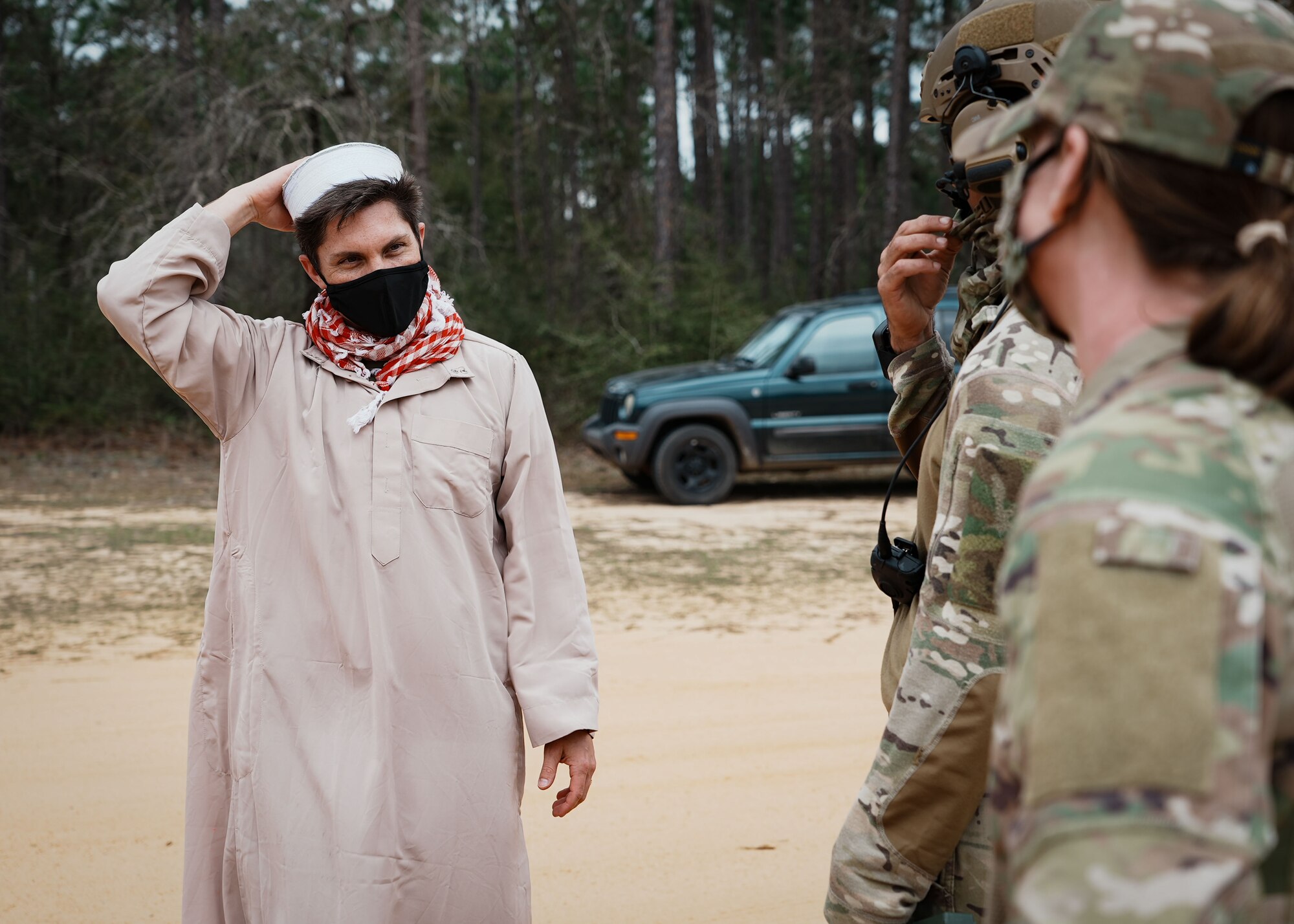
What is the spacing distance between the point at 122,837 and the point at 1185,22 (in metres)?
4.25

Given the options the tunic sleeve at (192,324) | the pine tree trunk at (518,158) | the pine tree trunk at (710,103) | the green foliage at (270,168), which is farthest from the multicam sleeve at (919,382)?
the pine tree trunk at (518,158)

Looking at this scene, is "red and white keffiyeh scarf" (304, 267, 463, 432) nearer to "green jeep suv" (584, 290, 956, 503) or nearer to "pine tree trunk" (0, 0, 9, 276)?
"green jeep suv" (584, 290, 956, 503)

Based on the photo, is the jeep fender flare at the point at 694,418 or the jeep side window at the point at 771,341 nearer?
the jeep fender flare at the point at 694,418

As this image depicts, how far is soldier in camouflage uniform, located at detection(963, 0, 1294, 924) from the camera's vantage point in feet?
3.14

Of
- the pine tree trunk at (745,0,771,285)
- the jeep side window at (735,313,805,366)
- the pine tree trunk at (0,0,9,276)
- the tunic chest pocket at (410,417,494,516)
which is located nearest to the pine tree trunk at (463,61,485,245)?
the pine tree trunk at (745,0,771,285)

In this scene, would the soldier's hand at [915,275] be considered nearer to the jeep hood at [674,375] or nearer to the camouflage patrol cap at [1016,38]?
the camouflage patrol cap at [1016,38]

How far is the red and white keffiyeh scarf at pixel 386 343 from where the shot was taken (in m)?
2.72

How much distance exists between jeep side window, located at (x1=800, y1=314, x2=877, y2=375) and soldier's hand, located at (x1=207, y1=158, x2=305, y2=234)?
10.0 meters

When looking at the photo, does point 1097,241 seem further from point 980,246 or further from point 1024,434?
point 980,246

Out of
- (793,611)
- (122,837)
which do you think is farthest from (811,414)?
(122,837)

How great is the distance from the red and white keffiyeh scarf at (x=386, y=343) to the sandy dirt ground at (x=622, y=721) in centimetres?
191

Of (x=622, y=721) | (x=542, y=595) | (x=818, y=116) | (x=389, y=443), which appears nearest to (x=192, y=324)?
(x=389, y=443)

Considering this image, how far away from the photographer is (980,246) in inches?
87.1

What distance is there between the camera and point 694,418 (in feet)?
41.5
